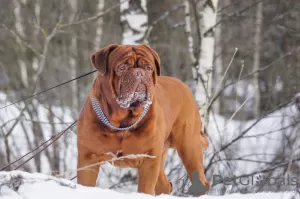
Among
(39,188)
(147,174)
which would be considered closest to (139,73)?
(147,174)

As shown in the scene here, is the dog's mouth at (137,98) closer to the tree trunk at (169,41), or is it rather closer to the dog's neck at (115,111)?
the dog's neck at (115,111)

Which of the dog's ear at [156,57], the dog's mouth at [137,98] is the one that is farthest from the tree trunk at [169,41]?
the dog's mouth at [137,98]

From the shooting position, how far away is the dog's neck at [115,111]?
2979mm

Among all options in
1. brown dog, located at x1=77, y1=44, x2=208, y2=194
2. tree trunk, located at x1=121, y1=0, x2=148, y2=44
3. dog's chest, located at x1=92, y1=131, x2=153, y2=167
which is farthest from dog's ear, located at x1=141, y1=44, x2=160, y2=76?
tree trunk, located at x1=121, y1=0, x2=148, y2=44

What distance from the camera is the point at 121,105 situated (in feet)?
9.50

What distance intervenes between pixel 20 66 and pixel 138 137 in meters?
14.0

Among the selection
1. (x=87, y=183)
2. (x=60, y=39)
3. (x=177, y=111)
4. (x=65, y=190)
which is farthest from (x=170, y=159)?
(x=60, y=39)

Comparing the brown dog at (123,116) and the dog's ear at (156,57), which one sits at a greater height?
the dog's ear at (156,57)

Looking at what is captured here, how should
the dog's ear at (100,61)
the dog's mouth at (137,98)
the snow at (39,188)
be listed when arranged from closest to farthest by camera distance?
the snow at (39,188), the dog's mouth at (137,98), the dog's ear at (100,61)

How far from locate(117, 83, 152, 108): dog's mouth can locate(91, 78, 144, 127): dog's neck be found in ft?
0.20

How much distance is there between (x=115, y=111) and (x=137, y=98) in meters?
0.17

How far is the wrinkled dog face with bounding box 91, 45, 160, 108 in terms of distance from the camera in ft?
9.41

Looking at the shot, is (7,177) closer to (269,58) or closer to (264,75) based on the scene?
(264,75)

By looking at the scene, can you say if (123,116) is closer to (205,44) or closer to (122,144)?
(122,144)
